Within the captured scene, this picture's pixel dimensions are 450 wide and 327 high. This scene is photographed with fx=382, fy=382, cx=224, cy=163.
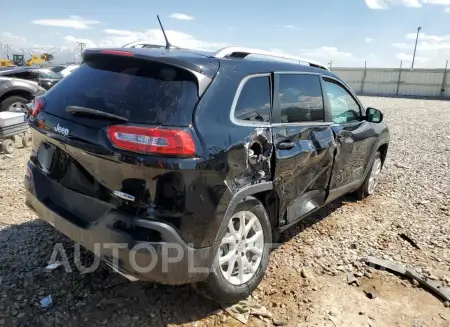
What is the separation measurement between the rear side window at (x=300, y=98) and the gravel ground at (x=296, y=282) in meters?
1.32

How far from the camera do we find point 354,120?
4473 mm

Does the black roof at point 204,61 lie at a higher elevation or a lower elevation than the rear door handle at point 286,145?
higher

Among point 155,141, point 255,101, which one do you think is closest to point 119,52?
point 155,141

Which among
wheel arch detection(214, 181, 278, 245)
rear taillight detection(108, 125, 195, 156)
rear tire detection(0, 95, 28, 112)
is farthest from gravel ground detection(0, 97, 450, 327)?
rear tire detection(0, 95, 28, 112)

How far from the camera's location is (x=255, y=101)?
9.45 feet

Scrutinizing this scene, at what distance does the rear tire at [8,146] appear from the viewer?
21.4 feet

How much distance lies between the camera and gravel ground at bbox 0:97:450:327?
8.97ft

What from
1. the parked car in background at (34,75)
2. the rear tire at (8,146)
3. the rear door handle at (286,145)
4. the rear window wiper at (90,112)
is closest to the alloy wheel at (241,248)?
the rear door handle at (286,145)

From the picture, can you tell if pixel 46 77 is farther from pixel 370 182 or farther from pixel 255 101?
pixel 255 101

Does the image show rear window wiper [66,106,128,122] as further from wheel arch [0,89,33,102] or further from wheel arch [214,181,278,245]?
wheel arch [0,89,33,102]

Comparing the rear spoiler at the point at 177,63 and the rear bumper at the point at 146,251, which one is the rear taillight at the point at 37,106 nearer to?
the rear spoiler at the point at 177,63

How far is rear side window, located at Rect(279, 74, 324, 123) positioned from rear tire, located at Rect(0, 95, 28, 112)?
6859 mm

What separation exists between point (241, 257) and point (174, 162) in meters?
1.06

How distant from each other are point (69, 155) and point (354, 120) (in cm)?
323
